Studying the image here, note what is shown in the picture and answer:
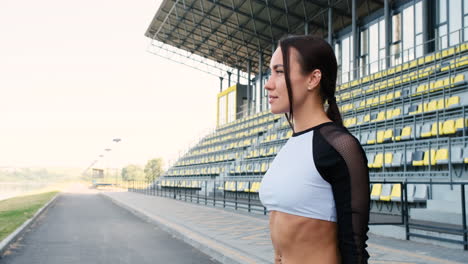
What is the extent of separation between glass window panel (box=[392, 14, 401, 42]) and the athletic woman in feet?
76.3

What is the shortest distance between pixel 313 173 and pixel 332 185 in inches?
2.5

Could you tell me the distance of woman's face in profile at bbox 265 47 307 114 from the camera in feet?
4.14

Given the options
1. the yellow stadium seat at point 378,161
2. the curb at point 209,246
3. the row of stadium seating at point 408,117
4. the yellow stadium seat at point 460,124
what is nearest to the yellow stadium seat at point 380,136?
the row of stadium seating at point 408,117

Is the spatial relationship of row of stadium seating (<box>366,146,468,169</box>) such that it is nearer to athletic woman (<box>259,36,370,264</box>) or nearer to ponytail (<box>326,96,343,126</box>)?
ponytail (<box>326,96,343,126</box>)

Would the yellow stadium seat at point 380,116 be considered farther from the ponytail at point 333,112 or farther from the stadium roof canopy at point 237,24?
the ponytail at point 333,112

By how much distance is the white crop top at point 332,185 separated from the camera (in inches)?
44.7

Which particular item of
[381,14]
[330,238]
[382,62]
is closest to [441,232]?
[330,238]

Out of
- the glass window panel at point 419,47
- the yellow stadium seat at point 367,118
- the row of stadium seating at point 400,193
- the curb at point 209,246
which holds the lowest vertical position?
the curb at point 209,246

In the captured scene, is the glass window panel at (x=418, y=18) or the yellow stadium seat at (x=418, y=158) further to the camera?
the glass window panel at (x=418, y=18)

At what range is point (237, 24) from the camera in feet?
103

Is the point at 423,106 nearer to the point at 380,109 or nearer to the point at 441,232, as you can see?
the point at 380,109

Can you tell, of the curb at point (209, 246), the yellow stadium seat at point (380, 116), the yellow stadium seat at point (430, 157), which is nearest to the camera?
the curb at point (209, 246)

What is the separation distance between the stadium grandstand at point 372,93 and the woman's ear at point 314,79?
20.5ft

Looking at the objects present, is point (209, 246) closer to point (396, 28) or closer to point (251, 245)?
point (251, 245)
